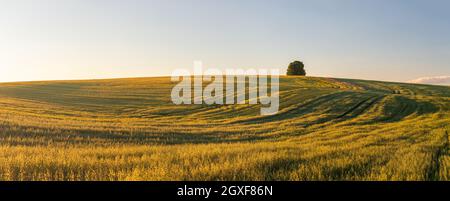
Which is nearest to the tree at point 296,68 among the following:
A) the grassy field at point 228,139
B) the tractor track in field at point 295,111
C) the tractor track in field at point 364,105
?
the grassy field at point 228,139

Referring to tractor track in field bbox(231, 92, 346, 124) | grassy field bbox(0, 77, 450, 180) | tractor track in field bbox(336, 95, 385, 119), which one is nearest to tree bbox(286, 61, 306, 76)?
grassy field bbox(0, 77, 450, 180)

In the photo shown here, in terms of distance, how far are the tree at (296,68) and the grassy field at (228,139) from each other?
3961 cm

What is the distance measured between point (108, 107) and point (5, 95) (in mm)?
23083

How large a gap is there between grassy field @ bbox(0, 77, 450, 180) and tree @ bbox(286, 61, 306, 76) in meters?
39.6

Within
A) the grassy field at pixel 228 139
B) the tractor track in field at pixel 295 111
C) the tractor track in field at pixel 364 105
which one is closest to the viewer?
the grassy field at pixel 228 139

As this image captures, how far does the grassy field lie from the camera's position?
7.79 meters

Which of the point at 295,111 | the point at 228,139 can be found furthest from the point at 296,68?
the point at 228,139

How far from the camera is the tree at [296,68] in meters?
107

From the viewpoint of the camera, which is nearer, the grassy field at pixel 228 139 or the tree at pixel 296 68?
the grassy field at pixel 228 139

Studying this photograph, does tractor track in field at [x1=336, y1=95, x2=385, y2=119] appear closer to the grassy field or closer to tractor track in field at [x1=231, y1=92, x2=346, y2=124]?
the grassy field

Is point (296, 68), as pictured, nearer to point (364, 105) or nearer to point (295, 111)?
point (364, 105)

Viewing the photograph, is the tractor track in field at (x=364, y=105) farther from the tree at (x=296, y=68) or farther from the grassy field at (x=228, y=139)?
the tree at (x=296, y=68)
